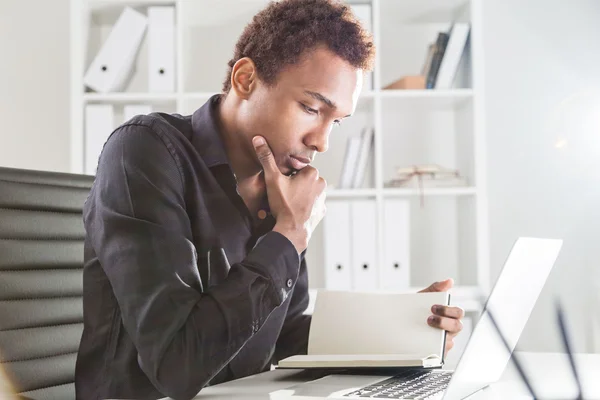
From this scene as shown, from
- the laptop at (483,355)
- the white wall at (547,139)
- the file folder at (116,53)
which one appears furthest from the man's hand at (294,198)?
the white wall at (547,139)

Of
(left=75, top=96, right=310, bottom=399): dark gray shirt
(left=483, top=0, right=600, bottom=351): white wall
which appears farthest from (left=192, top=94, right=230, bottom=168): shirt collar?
(left=483, top=0, right=600, bottom=351): white wall

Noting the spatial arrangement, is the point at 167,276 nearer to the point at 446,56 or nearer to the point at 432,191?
the point at 432,191

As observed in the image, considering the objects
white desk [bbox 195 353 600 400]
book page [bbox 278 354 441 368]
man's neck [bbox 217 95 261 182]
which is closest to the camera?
white desk [bbox 195 353 600 400]

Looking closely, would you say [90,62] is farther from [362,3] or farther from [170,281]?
[170,281]

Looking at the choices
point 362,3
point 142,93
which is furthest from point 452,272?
point 142,93

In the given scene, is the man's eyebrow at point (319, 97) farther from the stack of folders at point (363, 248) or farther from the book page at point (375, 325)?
the stack of folders at point (363, 248)

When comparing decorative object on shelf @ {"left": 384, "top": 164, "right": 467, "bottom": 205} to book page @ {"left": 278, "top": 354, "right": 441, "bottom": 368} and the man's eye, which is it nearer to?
the man's eye

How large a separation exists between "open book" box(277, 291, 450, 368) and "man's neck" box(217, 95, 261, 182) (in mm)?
268

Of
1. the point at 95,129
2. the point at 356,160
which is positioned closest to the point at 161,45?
the point at 95,129

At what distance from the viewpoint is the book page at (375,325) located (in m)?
1.17

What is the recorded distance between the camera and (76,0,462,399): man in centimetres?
97

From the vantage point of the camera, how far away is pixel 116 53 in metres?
2.88

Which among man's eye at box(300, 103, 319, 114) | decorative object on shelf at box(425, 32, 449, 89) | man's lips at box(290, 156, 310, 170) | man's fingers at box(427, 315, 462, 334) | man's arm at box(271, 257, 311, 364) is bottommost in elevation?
man's arm at box(271, 257, 311, 364)

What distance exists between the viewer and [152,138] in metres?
1.15
